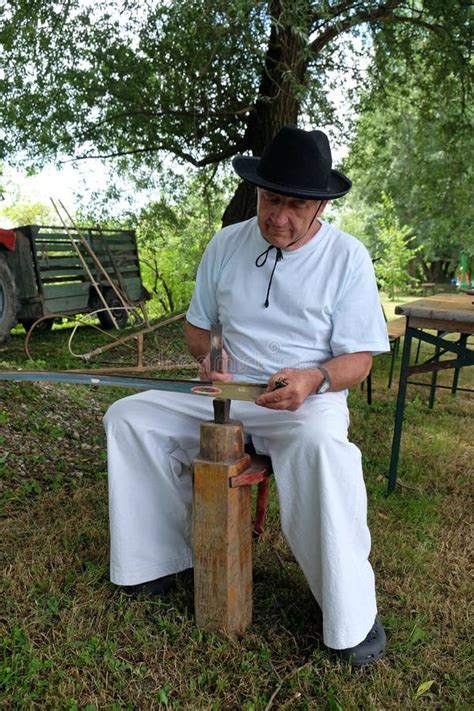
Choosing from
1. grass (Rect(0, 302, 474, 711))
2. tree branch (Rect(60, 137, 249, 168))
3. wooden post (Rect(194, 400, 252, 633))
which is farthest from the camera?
tree branch (Rect(60, 137, 249, 168))

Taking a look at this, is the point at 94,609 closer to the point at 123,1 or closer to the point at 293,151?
the point at 293,151

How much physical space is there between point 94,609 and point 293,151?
63.8 inches

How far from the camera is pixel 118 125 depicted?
7477 millimetres

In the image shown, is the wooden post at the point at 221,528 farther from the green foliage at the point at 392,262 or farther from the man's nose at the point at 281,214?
the green foliage at the point at 392,262

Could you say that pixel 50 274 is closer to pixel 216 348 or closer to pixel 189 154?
pixel 189 154

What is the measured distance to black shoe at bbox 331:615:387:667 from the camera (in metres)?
1.86

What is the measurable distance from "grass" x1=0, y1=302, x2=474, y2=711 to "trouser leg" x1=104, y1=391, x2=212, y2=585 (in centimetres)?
14

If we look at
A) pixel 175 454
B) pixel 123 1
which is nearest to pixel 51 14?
pixel 123 1

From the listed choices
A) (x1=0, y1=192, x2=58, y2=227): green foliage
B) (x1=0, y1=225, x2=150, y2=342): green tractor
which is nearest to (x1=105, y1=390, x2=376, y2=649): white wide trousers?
(x1=0, y1=225, x2=150, y2=342): green tractor

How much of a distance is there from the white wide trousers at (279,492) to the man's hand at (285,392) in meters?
0.08

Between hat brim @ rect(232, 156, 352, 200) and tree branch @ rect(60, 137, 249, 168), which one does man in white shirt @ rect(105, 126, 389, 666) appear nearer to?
hat brim @ rect(232, 156, 352, 200)

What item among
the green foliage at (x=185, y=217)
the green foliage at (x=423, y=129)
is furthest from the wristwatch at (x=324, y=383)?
the green foliage at (x=185, y=217)

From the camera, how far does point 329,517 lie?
1.79m

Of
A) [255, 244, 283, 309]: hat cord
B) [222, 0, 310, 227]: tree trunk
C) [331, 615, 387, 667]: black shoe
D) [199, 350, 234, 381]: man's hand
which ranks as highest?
[222, 0, 310, 227]: tree trunk
